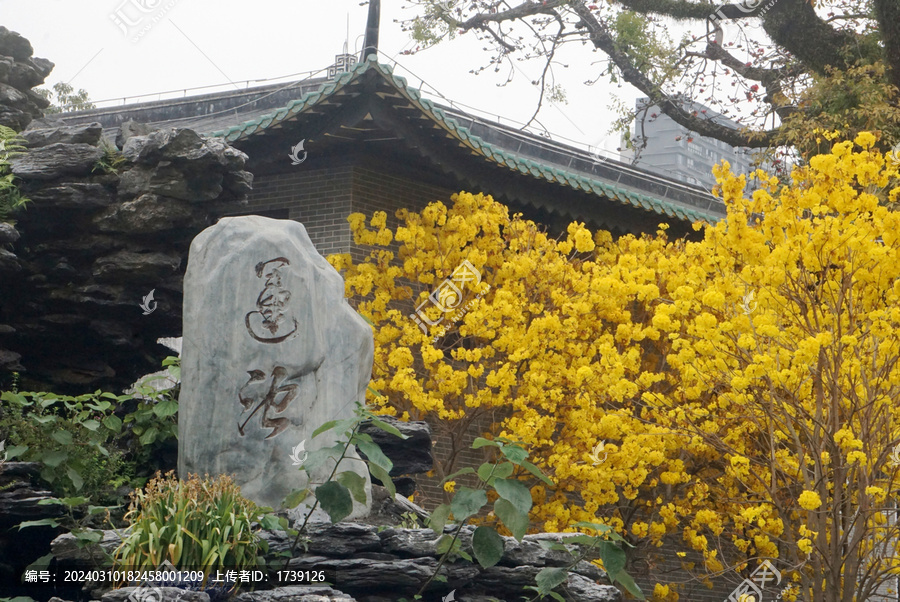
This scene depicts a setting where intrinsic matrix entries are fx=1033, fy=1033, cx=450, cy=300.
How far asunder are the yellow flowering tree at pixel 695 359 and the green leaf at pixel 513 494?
262 cm

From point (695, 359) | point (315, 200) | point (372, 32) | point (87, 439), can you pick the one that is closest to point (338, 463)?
point (87, 439)

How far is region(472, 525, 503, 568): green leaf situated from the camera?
584 centimetres

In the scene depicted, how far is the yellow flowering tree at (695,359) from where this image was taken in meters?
7.90

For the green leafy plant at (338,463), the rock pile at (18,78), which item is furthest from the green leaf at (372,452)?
the rock pile at (18,78)

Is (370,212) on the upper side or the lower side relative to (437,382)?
upper

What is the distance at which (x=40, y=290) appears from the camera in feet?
29.2

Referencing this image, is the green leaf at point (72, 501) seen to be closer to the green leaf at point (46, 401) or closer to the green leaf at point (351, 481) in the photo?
the green leaf at point (46, 401)

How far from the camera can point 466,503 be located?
18.8 feet

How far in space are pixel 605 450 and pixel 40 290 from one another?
5.33 metres

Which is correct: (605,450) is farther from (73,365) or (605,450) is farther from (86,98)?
(86,98)

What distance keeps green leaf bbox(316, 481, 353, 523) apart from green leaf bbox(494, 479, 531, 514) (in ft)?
2.83

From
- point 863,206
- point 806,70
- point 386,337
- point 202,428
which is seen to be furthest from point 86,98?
point 863,206

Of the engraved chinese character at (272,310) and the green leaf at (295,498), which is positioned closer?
the green leaf at (295,498)

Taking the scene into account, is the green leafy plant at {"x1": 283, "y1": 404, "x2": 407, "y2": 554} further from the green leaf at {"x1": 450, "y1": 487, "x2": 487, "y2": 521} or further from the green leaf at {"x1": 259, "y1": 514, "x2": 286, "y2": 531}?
the green leaf at {"x1": 450, "y1": 487, "x2": 487, "y2": 521}
